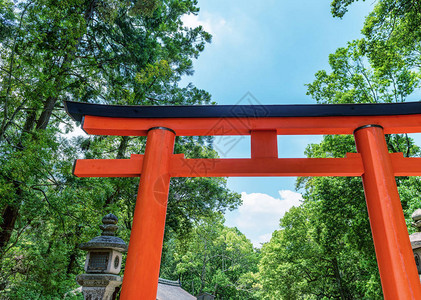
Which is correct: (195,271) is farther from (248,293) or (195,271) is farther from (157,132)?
(157,132)

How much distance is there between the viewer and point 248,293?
22453mm

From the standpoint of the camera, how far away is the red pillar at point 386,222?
2.36 meters

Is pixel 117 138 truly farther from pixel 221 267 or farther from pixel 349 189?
Result: pixel 221 267

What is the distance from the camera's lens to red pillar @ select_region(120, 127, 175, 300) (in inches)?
98.6

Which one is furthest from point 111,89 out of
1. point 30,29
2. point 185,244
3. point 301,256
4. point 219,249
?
point 219,249

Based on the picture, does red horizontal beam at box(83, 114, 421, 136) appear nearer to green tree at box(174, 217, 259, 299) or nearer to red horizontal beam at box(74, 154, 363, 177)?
red horizontal beam at box(74, 154, 363, 177)

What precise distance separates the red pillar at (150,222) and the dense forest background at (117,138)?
254 centimetres

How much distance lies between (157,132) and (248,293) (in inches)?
919

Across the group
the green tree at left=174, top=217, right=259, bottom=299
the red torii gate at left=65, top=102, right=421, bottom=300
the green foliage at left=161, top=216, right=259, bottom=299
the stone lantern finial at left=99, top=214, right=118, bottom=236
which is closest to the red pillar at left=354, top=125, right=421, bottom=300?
the red torii gate at left=65, top=102, right=421, bottom=300

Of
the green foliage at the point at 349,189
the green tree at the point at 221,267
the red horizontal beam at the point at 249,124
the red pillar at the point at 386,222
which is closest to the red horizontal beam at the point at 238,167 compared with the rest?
the red pillar at the point at 386,222

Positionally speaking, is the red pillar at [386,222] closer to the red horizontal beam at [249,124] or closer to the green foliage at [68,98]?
the red horizontal beam at [249,124]

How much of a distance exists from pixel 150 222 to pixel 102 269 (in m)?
1.08

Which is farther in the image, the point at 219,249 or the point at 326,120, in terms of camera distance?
the point at 219,249

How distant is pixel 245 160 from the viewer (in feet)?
10.1
